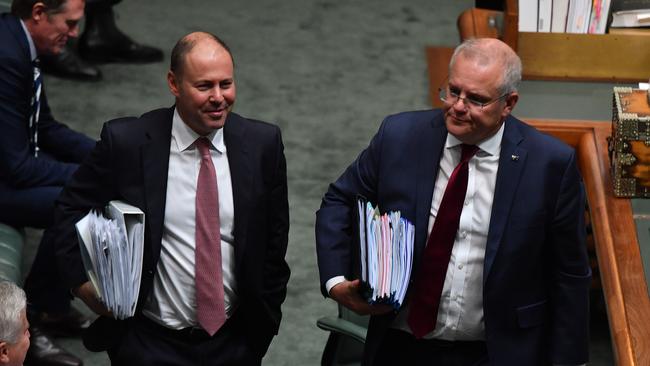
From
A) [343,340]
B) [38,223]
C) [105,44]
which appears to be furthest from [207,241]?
[105,44]

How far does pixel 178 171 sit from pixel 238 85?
136 inches

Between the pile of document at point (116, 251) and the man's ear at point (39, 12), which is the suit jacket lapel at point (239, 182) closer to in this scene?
the pile of document at point (116, 251)

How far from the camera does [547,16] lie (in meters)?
5.65

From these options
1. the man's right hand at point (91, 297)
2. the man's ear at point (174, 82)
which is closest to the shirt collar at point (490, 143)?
the man's ear at point (174, 82)

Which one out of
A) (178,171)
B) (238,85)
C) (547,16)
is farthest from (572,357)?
(238,85)

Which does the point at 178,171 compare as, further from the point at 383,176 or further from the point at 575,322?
the point at 575,322

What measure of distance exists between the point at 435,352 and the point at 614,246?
96 centimetres

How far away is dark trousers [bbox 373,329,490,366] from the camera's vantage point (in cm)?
382

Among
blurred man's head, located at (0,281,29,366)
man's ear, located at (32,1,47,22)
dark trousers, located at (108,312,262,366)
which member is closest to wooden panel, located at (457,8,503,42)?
man's ear, located at (32,1,47,22)

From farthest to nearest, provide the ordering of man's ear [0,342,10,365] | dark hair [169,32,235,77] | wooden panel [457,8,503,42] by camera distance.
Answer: wooden panel [457,8,503,42], dark hair [169,32,235,77], man's ear [0,342,10,365]

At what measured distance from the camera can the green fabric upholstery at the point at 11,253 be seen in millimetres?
4953

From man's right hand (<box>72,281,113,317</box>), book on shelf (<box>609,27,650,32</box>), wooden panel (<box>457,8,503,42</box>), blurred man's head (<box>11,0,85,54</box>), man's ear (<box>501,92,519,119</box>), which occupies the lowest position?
wooden panel (<box>457,8,503,42</box>)

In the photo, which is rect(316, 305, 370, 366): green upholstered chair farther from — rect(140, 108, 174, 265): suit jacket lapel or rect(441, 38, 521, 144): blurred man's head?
rect(441, 38, 521, 144): blurred man's head

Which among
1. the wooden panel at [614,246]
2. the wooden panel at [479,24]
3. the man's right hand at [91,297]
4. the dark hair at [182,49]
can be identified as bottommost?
the wooden panel at [614,246]
